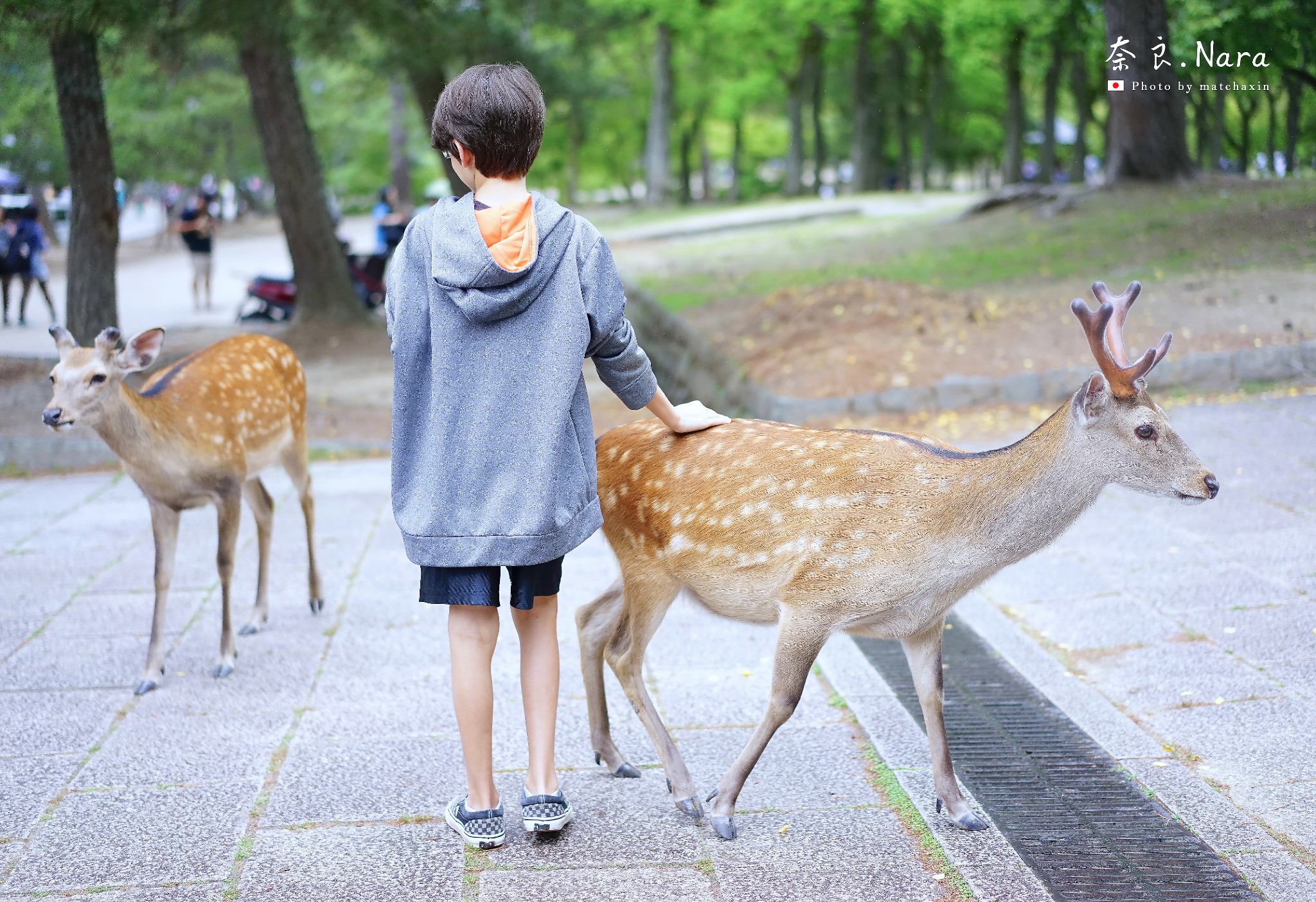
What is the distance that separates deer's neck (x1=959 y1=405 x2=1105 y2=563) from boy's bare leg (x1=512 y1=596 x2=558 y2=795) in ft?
3.78

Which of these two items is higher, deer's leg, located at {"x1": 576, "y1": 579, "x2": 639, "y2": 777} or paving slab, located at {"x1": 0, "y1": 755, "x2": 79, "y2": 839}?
deer's leg, located at {"x1": 576, "y1": 579, "x2": 639, "y2": 777}

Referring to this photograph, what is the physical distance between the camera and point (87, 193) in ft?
37.8

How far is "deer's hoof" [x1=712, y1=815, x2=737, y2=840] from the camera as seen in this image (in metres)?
3.52

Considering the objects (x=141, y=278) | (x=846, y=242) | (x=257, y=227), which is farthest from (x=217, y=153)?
(x=846, y=242)

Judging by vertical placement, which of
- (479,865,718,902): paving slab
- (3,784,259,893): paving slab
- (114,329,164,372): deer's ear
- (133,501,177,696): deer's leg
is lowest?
(479,865,718,902): paving slab

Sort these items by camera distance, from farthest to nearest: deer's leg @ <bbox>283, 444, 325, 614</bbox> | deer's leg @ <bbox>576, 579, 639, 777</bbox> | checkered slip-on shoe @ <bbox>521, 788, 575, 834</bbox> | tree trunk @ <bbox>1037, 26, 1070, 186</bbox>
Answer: tree trunk @ <bbox>1037, 26, 1070, 186</bbox>, deer's leg @ <bbox>283, 444, 325, 614</bbox>, deer's leg @ <bbox>576, 579, 639, 777</bbox>, checkered slip-on shoe @ <bbox>521, 788, 575, 834</bbox>

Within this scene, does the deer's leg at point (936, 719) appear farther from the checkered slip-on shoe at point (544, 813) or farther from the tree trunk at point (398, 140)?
the tree trunk at point (398, 140)

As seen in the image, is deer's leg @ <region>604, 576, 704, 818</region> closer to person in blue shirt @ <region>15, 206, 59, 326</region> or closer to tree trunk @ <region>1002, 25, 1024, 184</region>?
person in blue shirt @ <region>15, 206, 59, 326</region>

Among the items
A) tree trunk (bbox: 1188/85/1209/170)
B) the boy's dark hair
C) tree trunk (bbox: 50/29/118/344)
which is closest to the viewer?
the boy's dark hair

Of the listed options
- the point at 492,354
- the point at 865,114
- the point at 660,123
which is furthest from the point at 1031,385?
the point at 660,123

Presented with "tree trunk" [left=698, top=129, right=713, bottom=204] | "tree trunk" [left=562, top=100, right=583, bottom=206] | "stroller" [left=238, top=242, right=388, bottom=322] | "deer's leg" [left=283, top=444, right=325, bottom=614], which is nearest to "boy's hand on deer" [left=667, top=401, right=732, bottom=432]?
"deer's leg" [left=283, top=444, right=325, bottom=614]

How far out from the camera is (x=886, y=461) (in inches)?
139

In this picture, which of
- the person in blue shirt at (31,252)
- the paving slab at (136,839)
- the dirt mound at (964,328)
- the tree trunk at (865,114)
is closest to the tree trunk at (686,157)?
the tree trunk at (865,114)

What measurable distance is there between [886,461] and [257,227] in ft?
142
